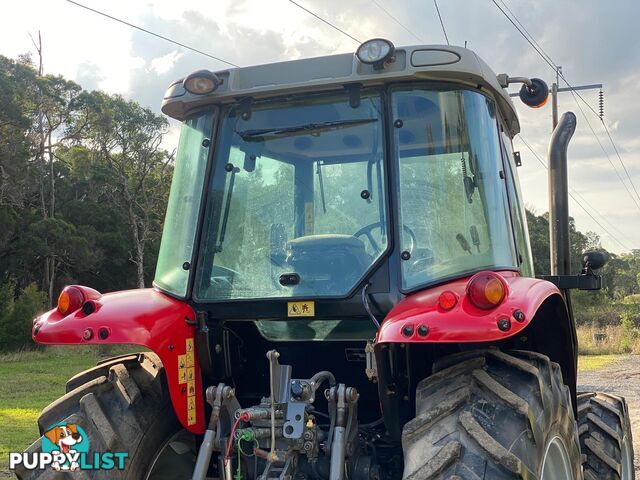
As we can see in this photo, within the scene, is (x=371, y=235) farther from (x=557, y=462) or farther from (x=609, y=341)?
(x=609, y=341)

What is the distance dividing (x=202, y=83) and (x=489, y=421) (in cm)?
204

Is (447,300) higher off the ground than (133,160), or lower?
lower

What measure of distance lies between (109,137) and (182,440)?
3248cm

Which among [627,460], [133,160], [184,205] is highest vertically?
[133,160]

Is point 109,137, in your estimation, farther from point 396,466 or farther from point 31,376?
point 396,466

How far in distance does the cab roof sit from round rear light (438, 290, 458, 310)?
107 centimetres

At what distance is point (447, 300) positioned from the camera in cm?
255

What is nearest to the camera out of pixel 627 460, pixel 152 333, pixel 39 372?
pixel 152 333

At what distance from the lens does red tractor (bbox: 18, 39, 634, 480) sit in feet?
9.25

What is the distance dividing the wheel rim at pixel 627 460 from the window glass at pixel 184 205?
2.93 metres

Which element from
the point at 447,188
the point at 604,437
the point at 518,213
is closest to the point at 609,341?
the point at 604,437

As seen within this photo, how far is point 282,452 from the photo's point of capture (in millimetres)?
2854

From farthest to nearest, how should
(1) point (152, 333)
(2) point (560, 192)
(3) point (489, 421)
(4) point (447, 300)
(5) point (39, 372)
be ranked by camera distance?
1. (5) point (39, 372)
2. (2) point (560, 192)
3. (1) point (152, 333)
4. (4) point (447, 300)
5. (3) point (489, 421)

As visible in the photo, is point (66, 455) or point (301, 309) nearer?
point (66, 455)
